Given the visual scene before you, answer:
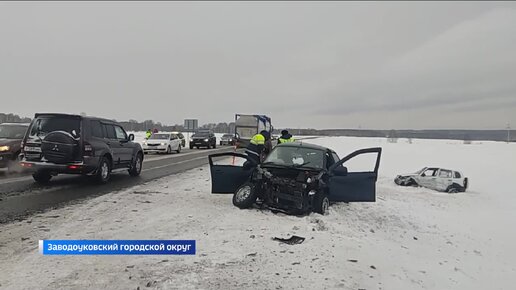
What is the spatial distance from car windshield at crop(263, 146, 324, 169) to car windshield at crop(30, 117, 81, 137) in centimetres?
544

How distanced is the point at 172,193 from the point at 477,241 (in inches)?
284

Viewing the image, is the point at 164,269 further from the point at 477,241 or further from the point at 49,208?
the point at 477,241

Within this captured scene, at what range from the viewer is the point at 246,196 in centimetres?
791

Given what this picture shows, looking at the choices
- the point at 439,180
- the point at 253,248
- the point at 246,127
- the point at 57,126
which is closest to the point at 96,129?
the point at 57,126

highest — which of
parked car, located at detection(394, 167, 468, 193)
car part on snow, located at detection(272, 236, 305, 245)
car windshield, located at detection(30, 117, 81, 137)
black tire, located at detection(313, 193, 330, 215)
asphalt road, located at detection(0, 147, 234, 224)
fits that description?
car windshield, located at detection(30, 117, 81, 137)

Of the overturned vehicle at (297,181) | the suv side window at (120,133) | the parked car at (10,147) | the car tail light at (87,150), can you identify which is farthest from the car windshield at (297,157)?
the parked car at (10,147)

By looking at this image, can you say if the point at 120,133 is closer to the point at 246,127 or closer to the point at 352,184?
the point at 352,184

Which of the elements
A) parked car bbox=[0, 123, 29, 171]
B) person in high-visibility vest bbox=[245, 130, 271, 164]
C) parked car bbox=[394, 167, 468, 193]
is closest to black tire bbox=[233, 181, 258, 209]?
person in high-visibility vest bbox=[245, 130, 271, 164]

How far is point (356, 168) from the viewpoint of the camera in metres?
22.1

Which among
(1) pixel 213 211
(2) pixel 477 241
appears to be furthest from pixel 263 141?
(2) pixel 477 241

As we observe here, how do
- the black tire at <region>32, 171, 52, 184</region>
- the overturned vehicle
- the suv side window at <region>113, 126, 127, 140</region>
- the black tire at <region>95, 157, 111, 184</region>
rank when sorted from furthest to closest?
the suv side window at <region>113, 126, 127, 140</region>
the black tire at <region>32, 171, 52, 184</region>
the black tire at <region>95, 157, 111, 184</region>
the overturned vehicle

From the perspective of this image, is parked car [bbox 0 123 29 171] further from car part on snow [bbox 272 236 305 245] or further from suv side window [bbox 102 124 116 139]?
car part on snow [bbox 272 236 305 245]

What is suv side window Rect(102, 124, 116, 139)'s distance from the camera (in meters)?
11.6

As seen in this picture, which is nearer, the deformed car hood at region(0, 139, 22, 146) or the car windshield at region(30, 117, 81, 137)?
the car windshield at region(30, 117, 81, 137)
